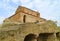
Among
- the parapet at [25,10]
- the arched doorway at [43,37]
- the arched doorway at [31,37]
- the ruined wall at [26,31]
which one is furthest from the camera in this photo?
the parapet at [25,10]

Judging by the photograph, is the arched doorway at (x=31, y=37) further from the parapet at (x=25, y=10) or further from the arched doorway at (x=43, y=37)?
the parapet at (x=25, y=10)

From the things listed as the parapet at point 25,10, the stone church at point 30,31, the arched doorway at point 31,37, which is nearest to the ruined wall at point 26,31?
the stone church at point 30,31

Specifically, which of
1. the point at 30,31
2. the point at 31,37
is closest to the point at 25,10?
the point at 31,37

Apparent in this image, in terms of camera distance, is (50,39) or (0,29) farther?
(50,39)

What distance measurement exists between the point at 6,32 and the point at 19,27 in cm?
164

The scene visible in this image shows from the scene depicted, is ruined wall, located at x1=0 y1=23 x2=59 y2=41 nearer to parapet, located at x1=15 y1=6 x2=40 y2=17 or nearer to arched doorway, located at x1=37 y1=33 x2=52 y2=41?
arched doorway, located at x1=37 y1=33 x2=52 y2=41

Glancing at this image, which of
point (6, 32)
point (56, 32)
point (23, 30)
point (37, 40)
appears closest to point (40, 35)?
point (37, 40)

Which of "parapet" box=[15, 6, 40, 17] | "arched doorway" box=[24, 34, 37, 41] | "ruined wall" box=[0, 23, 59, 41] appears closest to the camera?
"ruined wall" box=[0, 23, 59, 41]

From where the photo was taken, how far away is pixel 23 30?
19.3m

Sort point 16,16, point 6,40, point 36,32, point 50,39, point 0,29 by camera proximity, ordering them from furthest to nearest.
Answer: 1. point 16,16
2. point 50,39
3. point 36,32
4. point 0,29
5. point 6,40

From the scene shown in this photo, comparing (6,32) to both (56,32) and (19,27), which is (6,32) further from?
(56,32)

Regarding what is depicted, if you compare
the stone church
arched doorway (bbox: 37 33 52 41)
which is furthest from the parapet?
arched doorway (bbox: 37 33 52 41)

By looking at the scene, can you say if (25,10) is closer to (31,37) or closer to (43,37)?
(43,37)

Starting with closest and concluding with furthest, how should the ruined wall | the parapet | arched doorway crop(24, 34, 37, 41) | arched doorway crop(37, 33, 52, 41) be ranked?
1. the ruined wall
2. arched doorway crop(24, 34, 37, 41)
3. arched doorway crop(37, 33, 52, 41)
4. the parapet
